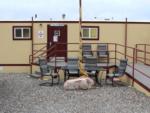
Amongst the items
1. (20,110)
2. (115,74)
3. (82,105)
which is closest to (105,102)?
(82,105)

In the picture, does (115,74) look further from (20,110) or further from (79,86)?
(20,110)

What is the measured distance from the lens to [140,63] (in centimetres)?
2498

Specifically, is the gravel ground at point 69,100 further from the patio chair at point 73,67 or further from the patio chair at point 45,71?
the patio chair at point 73,67

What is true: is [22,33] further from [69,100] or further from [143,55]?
[69,100]

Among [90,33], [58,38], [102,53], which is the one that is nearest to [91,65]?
[102,53]

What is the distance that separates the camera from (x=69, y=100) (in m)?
15.1

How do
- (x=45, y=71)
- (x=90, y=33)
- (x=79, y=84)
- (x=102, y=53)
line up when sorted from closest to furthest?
1. (x=79, y=84)
2. (x=45, y=71)
3. (x=102, y=53)
4. (x=90, y=33)

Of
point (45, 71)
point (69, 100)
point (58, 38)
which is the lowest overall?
point (69, 100)

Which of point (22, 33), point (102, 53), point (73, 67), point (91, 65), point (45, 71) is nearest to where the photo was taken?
point (91, 65)

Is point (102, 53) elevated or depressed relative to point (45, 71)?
elevated

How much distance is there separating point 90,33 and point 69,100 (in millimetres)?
10721

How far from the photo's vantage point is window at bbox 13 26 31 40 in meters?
25.6

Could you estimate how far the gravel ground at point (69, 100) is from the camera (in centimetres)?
1331

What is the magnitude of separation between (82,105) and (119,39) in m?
12.1
